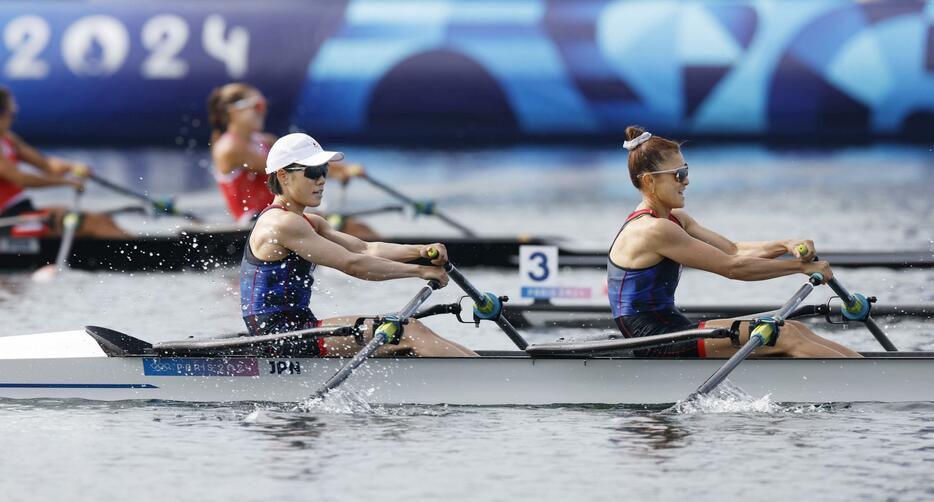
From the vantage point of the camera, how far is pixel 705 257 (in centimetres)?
1066

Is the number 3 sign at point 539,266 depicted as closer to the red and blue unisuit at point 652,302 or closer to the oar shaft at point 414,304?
the oar shaft at point 414,304

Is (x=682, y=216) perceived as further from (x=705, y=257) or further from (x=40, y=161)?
(x=40, y=161)

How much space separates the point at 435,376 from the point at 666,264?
1.41 meters

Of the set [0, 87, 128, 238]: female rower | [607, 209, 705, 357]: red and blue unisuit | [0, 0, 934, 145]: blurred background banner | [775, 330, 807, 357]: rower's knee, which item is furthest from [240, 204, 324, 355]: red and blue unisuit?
[0, 0, 934, 145]: blurred background banner

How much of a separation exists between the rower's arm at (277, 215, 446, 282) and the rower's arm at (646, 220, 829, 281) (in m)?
1.29

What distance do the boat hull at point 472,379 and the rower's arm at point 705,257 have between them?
0.50 meters

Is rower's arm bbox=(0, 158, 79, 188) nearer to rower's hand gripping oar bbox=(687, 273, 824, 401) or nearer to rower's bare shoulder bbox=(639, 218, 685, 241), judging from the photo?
rower's bare shoulder bbox=(639, 218, 685, 241)

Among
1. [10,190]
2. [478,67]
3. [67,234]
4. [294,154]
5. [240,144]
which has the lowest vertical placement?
[294,154]

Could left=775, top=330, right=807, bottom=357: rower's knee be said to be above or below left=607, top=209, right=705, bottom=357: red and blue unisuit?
below

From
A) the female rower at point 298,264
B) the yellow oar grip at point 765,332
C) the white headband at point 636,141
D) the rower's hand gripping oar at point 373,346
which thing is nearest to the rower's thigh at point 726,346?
the yellow oar grip at point 765,332

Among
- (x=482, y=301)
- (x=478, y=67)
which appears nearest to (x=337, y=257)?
(x=482, y=301)

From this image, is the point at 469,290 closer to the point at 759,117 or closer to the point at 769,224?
the point at 769,224

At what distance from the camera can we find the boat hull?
10633mm

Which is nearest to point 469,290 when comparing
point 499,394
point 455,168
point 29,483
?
point 499,394
